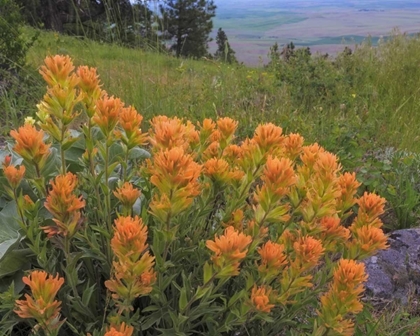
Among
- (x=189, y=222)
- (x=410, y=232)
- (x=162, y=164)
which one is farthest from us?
(x=410, y=232)

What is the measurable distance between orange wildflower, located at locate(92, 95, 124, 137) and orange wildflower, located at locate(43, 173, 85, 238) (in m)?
0.16

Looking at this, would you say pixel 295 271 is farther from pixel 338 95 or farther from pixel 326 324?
pixel 338 95

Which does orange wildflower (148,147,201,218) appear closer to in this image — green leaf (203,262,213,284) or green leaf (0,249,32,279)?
green leaf (203,262,213,284)

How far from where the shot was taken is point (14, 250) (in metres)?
1.48

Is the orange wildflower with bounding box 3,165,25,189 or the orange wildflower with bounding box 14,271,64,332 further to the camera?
the orange wildflower with bounding box 3,165,25,189

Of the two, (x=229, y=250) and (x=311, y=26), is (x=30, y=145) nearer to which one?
(x=229, y=250)

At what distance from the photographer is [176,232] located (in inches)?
49.6

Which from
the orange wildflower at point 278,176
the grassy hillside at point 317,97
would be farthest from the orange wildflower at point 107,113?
the grassy hillside at point 317,97

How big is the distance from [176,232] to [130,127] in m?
0.30

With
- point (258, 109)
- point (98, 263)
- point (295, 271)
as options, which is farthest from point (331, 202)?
point (258, 109)

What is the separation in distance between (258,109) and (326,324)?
305cm

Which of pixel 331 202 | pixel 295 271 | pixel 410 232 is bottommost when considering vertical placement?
pixel 410 232

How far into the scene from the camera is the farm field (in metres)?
7.65

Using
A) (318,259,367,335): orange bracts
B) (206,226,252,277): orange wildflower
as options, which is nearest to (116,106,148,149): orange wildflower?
(206,226,252,277): orange wildflower
